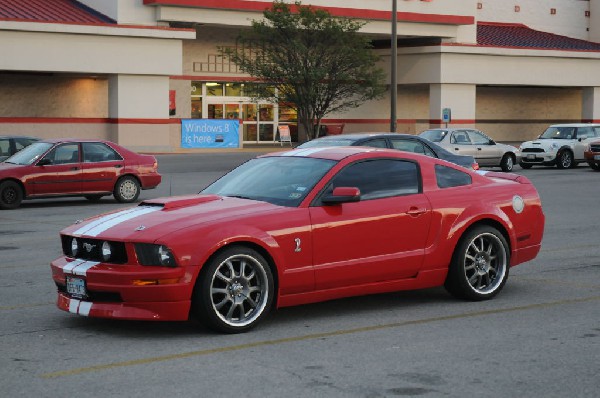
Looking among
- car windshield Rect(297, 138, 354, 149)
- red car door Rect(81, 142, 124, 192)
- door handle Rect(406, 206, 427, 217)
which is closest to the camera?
door handle Rect(406, 206, 427, 217)

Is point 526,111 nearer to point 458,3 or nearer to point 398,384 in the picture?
point 458,3

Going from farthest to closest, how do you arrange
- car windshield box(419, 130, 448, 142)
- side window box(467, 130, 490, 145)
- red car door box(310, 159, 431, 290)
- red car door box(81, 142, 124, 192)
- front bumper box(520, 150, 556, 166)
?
front bumper box(520, 150, 556, 166)
side window box(467, 130, 490, 145)
car windshield box(419, 130, 448, 142)
red car door box(81, 142, 124, 192)
red car door box(310, 159, 431, 290)

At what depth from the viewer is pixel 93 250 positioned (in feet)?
27.9

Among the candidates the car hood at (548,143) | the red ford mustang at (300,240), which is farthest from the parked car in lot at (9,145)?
the car hood at (548,143)

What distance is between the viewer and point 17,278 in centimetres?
1162

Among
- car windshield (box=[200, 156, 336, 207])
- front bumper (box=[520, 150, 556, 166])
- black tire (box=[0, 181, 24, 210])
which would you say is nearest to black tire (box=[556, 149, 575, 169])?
front bumper (box=[520, 150, 556, 166])

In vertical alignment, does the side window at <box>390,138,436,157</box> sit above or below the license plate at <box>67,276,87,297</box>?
above

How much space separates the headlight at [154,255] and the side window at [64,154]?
561 inches

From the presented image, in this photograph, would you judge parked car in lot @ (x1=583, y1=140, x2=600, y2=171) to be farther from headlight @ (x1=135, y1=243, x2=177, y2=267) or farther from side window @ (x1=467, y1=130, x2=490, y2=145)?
headlight @ (x1=135, y1=243, x2=177, y2=267)

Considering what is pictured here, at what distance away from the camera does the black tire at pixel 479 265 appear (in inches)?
386

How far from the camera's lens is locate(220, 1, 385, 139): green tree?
4178cm

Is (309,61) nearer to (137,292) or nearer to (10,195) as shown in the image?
(10,195)

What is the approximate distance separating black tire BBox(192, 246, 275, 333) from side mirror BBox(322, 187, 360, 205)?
33.4 inches

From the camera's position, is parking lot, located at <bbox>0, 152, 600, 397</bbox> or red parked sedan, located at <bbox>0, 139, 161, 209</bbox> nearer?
parking lot, located at <bbox>0, 152, 600, 397</bbox>
